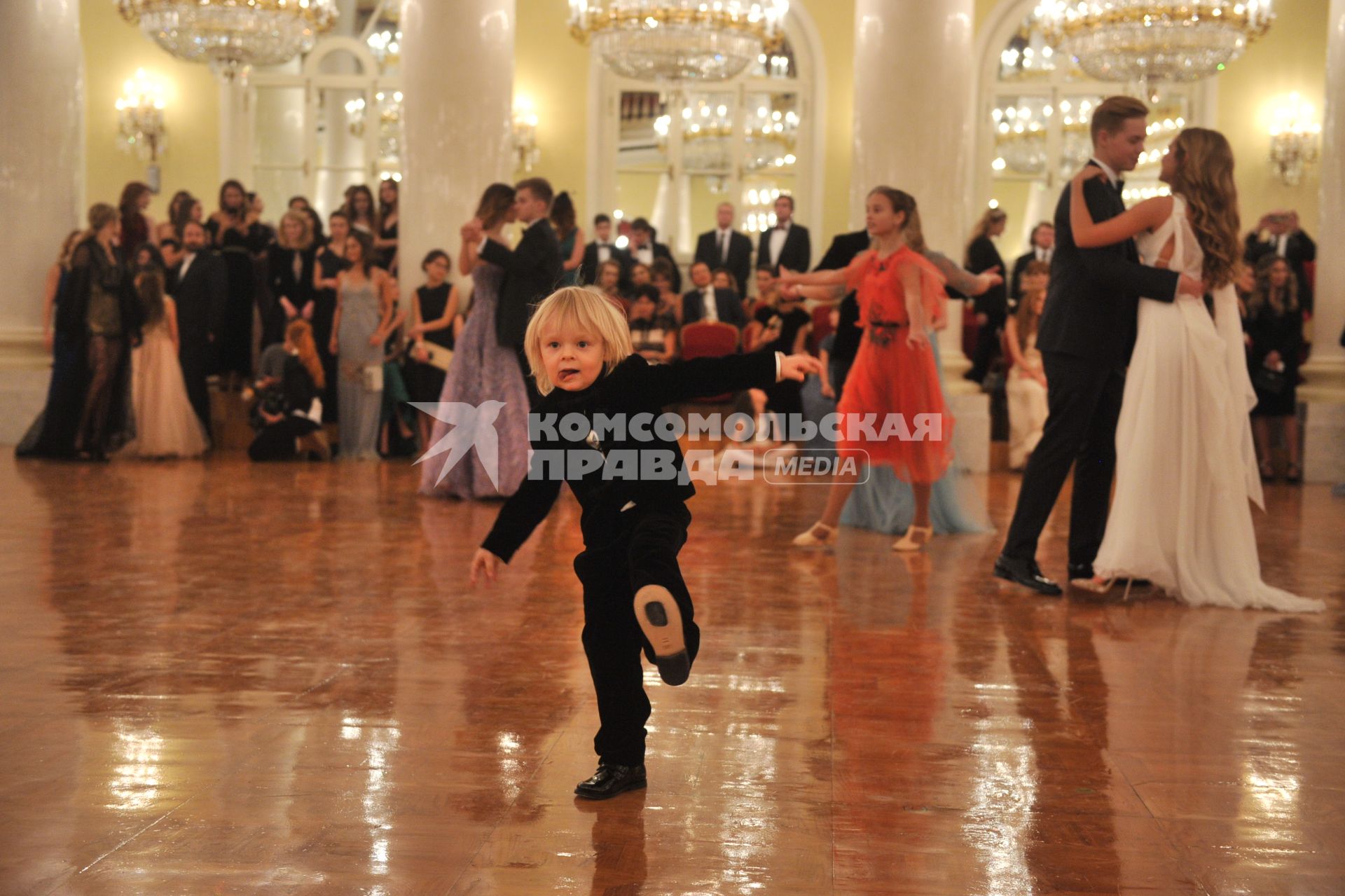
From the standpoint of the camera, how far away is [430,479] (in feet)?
25.7

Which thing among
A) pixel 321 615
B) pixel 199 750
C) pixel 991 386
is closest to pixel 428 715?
pixel 199 750

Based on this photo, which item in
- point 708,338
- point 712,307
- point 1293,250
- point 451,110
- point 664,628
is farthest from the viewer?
point 712,307

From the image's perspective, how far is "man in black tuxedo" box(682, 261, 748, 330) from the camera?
1224 cm

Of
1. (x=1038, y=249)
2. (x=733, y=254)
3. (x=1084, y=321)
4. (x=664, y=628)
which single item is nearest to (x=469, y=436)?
(x=1084, y=321)

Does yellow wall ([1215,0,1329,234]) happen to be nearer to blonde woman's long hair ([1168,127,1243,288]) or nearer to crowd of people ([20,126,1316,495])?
crowd of people ([20,126,1316,495])

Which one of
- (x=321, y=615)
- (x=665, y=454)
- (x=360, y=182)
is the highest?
(x=360, y=182)

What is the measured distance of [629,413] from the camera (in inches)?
116

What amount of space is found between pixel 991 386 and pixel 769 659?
8037 millimetres

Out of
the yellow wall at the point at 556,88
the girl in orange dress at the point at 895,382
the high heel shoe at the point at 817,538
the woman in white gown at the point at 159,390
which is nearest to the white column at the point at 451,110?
the woman in white gown at the point at 159,390

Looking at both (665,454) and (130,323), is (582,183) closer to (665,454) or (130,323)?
(130,323)

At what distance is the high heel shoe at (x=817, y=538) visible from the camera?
20.5 ft

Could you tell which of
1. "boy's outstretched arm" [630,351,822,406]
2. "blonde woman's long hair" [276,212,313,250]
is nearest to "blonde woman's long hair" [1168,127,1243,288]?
"boy's outstretched arm" [630,351,822,406]

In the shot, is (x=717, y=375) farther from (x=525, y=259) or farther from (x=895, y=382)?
(x=525, y=259)

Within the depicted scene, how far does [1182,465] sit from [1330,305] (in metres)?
5.74
